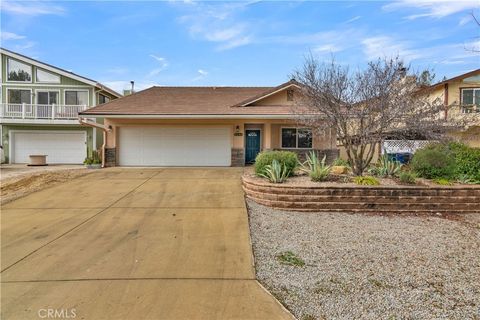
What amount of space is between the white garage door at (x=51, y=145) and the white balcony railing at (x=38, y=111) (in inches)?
46.8

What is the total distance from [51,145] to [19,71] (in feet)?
18.9

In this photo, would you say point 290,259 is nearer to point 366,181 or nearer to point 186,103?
point 366,181

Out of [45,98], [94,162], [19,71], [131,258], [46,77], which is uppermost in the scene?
[19,71]

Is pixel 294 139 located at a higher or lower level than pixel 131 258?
higher

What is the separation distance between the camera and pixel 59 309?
3543mm

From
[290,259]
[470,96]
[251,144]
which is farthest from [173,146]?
[470,96]

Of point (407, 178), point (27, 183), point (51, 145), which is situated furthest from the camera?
point (51, 145)

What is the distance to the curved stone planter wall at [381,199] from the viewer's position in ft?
25.1

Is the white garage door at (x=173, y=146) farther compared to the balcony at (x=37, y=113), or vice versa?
the balcony at (x=37, y=113)

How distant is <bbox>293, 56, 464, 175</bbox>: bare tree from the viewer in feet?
28.5

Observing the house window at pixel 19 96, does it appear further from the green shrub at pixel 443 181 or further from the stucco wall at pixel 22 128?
the green shrub at pixel 443 181

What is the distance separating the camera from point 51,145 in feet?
68.9

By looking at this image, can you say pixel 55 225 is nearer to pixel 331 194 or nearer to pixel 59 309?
pixel 59 309

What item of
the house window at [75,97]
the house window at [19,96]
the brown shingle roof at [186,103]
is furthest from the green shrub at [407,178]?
the house window at [19,96]
